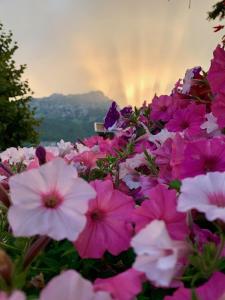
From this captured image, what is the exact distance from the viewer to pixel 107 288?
49 cm

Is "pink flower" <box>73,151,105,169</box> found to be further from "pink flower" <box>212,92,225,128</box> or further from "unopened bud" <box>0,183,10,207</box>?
"unopened bud" <box>0,183,10,207</box>

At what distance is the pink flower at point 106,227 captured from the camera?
2.05ft

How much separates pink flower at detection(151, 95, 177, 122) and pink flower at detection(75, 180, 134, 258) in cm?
89

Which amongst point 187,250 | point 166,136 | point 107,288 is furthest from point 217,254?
point 166,136

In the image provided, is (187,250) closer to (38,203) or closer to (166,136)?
(38,203)

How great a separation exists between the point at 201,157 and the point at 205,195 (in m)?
0.22

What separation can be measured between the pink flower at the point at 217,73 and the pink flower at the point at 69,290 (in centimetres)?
75

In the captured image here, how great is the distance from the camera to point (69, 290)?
1.46 ft

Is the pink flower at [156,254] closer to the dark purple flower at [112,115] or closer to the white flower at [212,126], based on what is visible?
the white flower at [212,126]

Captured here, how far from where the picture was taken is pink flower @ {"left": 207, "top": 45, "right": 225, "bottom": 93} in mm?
1133

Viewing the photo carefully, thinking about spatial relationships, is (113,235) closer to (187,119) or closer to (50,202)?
(50,202)

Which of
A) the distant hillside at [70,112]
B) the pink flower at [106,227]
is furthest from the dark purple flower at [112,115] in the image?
the distant hillside at [70,112]

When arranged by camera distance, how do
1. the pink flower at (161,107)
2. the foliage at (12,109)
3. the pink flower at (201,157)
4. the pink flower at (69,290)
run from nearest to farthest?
the pink flower at (69,290), the pink flower at (201,157), the pink flower at (161,107), the foliage at (12,109)

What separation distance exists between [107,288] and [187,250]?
111 millimetres
